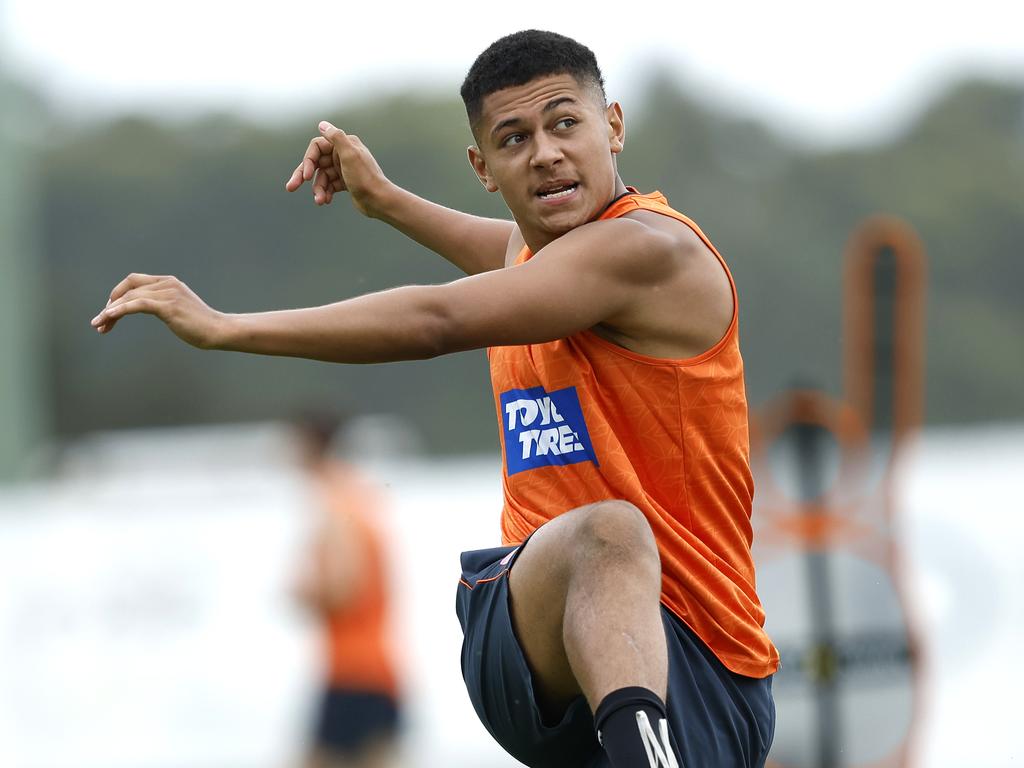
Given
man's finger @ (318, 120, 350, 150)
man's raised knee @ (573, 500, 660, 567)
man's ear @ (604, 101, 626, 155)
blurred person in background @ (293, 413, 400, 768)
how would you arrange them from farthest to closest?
blurred person in background @ (293, 413, 400, 768), man's finger @ (318, 120, 350, 150), man's ear @ (604, 101, 626, 155), man's raised knee @ (573, 500, 660, 567)

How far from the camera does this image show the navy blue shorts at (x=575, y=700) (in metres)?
3.36

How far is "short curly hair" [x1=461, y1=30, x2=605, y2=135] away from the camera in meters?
3.44

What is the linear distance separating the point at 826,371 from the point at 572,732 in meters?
12.2

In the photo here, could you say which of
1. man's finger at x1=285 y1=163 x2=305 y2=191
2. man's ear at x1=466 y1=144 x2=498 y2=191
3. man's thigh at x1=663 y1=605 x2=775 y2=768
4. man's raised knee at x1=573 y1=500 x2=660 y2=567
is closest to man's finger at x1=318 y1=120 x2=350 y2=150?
man's finger at x1=285 y1=163 x2=305 y2=191

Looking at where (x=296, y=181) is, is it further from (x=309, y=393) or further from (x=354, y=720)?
(x=309, y=393)

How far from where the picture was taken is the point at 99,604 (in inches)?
360

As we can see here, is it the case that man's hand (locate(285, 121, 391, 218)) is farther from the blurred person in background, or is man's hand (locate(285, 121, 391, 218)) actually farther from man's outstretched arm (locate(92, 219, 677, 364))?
the blurred person in background

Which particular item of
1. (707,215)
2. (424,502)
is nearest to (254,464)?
Result: (424,502)

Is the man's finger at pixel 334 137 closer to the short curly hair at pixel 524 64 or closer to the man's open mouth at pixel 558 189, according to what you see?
the short curly hair at pixel 524 64

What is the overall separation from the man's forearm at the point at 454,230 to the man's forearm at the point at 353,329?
3.03ft

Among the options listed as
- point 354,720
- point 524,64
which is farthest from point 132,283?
point 354,720

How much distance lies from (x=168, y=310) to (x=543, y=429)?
0.85m

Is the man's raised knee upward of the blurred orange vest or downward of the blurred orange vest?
upward

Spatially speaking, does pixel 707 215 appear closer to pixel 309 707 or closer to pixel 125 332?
pixel 125 332
